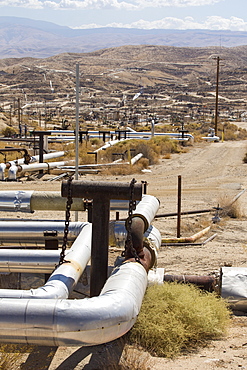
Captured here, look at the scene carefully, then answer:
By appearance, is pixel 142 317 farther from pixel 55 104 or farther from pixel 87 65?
pixel 87 65

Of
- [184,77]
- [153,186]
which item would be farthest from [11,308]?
[184,77]

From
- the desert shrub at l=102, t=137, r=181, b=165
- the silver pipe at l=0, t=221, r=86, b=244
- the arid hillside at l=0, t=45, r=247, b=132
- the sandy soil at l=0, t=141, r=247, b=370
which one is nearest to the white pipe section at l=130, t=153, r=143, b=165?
the desert shrub at l=102, t=137, r=181, b=165

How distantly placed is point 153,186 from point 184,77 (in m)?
138

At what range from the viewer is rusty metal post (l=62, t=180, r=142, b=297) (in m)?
6.04

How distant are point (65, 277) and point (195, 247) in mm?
5153

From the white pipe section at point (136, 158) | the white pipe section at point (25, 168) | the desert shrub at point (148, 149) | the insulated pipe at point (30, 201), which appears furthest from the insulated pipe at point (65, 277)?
the desert shrub at point (148, 149)

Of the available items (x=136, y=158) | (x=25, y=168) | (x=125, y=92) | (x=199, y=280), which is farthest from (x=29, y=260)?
(x=125, y=92)

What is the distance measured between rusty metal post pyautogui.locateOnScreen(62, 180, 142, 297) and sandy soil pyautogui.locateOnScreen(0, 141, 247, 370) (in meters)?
0.89

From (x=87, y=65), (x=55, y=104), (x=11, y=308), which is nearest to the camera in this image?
(x=11, y=308)

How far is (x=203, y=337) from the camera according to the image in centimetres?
607

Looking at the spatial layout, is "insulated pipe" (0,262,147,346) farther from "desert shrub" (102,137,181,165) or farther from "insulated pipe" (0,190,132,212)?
"desert shrub" (102,137,181,165)

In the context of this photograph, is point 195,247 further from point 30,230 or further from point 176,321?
point 176,321

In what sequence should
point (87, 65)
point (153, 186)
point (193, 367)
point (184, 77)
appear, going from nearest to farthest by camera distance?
point (193, 367), point (153, 186), point (184, 77), point (87, 65)

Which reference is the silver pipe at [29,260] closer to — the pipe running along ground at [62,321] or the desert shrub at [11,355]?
the desert shrub at [11,355]
